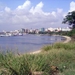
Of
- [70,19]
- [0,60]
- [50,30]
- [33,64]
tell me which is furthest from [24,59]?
[50,30]

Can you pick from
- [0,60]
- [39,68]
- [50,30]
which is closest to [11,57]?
[0,60]

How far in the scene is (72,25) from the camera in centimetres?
7431

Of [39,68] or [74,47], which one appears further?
[74,47]

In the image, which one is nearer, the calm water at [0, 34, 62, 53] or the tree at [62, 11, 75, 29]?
the calm water at [0, 34, 62, 53]

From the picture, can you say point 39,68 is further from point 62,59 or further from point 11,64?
point 62,59

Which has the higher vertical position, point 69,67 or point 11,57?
point 11,57

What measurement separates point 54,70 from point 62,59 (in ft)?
10.7

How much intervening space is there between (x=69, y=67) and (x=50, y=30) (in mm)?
124473

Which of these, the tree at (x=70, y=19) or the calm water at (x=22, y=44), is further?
the tree at (x=70, y=19)

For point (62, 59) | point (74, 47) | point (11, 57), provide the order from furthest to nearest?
point (74, 47)
point (62, 59)
point (11, 57)

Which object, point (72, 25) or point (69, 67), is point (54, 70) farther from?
point (72, 25)

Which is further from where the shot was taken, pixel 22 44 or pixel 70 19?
pixel 70 19

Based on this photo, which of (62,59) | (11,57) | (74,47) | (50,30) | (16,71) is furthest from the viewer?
(50,30)

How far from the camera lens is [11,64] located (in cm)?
778
